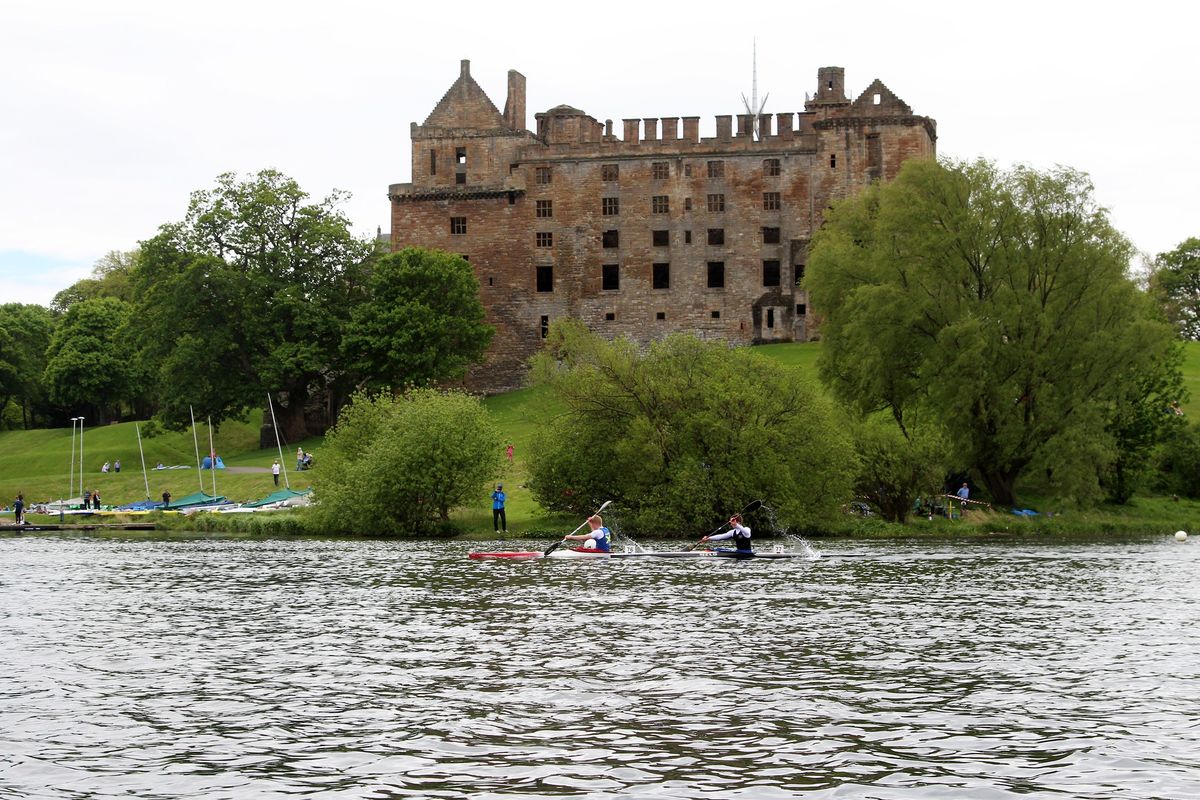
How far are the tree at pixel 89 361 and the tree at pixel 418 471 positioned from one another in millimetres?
55584

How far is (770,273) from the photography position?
98.2 meters

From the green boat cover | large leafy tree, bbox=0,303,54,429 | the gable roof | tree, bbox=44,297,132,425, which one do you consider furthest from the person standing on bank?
large leafy tree, bbox=0,303,54,429

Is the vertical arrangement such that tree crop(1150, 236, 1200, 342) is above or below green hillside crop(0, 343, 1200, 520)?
above

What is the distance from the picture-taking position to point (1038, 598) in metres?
30.2

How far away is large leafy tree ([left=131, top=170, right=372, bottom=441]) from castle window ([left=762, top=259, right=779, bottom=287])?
2642cm

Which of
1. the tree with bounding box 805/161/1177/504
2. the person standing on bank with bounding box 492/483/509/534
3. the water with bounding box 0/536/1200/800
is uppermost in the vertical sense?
the tree with bounding box 805/161/1177/504

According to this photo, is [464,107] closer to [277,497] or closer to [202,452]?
[202,452]

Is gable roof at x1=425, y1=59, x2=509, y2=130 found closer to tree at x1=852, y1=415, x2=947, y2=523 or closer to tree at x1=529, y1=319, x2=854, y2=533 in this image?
tree at x1=529, y1=319, x2=854, y2=533

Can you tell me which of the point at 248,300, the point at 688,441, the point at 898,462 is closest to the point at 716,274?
the point at 248,300

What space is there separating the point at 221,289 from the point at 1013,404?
47.5 meters

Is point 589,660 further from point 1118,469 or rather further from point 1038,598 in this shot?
point 1118,469

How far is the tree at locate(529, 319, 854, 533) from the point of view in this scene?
47.5 m

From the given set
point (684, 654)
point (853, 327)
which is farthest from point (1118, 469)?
point (684, 654)

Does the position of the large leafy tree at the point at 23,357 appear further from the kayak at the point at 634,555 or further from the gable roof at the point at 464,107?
the kayak at the point at 634,555
